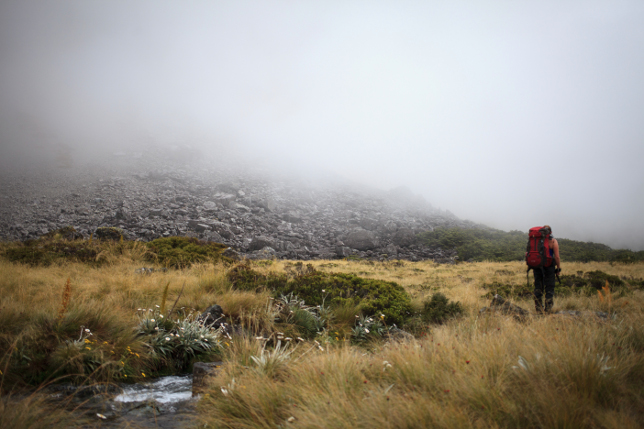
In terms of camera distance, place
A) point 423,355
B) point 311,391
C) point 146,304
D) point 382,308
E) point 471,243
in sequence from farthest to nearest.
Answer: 1. point 471,243
2. point 382,308
3. point 146,304
4. point 423,355
5. point 311,391

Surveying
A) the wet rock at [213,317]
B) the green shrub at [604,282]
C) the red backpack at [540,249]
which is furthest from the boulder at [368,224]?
the wet rock at [213,317]

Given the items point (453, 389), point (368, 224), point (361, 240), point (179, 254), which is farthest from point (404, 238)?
point (453, 389)

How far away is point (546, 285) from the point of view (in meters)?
6.54

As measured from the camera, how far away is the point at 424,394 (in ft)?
7.26

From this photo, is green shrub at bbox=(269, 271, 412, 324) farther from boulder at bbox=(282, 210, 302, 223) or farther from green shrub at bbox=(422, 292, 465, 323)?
boulder at bbox=(282, 210, 302, 223)

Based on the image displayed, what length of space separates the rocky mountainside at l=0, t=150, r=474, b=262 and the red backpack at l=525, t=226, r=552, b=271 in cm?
1609

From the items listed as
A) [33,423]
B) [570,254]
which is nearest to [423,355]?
[33,423]

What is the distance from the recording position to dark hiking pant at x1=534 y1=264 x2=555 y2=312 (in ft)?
20.8

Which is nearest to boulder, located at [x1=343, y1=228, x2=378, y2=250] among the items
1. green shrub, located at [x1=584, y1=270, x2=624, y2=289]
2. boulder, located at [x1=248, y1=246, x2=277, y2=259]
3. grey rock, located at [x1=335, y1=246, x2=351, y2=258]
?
grey rock, located at [x1=335, y1=246, x2=351, y2=258]

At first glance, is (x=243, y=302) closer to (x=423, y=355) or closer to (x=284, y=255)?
(x=423, y=355)

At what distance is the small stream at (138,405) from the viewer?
2527mm

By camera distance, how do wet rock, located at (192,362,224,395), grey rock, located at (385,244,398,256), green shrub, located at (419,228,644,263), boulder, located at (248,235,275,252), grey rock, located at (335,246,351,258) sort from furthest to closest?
grey rock, located at (385,244,398,256), grey rock, located at (335,246,351,258), boulder, located at (248,235,275,252), green shrub, located at (419,228,644,263), wet rock, located at (192,362,224,395)

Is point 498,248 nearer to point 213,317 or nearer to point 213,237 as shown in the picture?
point 213,237

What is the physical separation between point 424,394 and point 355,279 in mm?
5900
